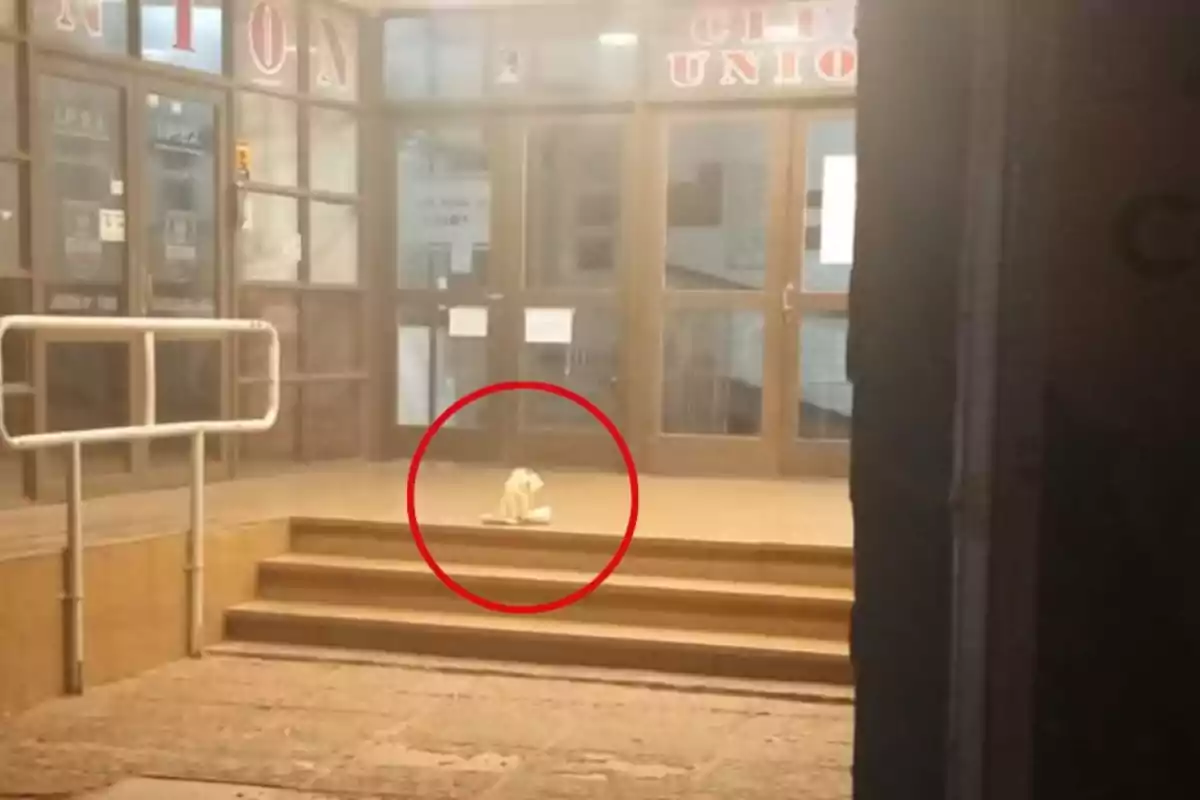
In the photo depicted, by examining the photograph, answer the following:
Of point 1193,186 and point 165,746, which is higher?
point 1193,186

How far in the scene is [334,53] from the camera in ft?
24.1

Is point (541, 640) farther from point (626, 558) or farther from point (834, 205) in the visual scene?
point (834, 205)

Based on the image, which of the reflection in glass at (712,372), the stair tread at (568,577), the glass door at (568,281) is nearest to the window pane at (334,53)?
the glass door at (568,281)

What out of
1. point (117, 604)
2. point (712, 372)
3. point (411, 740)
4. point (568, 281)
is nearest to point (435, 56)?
point (568, 281)

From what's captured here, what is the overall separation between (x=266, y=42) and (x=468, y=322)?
6.04ft

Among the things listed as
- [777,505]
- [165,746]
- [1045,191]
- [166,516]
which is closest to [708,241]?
[777,505]

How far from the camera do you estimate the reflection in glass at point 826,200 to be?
7000 millimetres

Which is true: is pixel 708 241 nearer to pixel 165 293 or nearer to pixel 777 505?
pixel 777 505

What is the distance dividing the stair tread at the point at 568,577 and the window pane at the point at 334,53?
294 cm

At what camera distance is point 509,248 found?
7.49m

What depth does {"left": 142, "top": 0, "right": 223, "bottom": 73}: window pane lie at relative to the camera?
6.12 metres

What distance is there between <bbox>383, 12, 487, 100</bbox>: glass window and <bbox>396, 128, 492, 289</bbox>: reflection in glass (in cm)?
24

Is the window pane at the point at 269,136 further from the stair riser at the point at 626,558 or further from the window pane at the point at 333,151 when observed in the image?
the stair riser at the point at 626,558

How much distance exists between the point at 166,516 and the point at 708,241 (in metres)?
3.28
